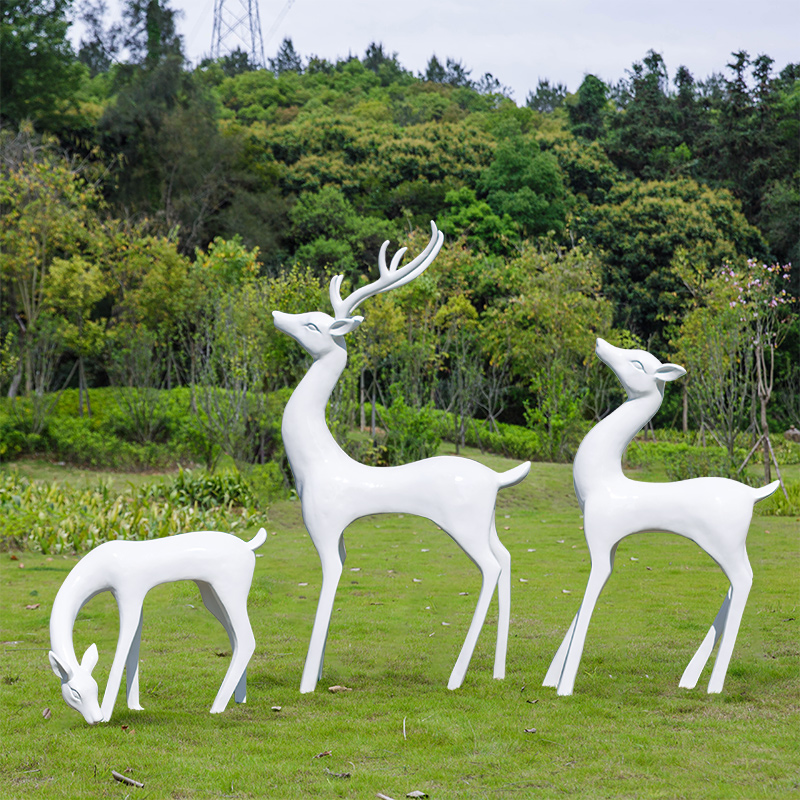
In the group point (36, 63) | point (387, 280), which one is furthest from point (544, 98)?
point (387, 280)

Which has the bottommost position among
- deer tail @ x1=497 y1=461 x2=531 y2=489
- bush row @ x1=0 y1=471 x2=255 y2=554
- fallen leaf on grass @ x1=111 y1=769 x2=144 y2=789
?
bush row @ x1=0 y1=471 x2=255 y2=554

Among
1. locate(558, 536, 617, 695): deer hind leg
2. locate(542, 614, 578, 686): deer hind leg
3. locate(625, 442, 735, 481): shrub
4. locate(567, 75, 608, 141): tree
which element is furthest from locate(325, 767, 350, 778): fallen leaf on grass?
locate(567, 75, 608, 141): tree

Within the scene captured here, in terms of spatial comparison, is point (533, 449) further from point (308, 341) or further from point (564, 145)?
point (564, 145)

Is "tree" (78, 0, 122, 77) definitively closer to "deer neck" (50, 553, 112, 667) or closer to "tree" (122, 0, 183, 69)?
"tree" (122, 0, 183, 69)

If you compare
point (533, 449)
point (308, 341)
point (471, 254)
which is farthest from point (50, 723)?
point (471, 254)

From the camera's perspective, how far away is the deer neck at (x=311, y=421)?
4773 millimetres

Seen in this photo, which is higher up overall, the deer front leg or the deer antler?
the deer antler

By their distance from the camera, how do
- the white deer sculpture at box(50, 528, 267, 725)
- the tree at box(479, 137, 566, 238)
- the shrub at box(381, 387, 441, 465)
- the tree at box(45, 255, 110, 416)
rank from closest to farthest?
the white deer sculpture at box(50, 528, 267, 725)
the shrub at box(381, 387, 441, 465)
the tree at box(45, 255, 110, 416)
the tree at box(479, 137, 566, 238)

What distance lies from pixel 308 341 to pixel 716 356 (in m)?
10.1

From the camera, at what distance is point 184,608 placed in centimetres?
682

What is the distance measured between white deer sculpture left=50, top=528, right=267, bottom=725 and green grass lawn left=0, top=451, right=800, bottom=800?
191 mm

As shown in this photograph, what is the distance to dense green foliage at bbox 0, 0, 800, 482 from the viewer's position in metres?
15.4

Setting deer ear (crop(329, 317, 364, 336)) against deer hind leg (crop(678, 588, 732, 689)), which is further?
deer ear (crop(329, 317, 364, 336))

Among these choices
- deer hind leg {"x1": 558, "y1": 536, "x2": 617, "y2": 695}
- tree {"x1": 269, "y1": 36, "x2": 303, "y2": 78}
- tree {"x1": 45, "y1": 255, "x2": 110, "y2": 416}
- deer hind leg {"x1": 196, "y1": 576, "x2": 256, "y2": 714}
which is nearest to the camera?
deer hind leg {"x1": 196, "y1": 576, "x2": 256, "y2": 714}
